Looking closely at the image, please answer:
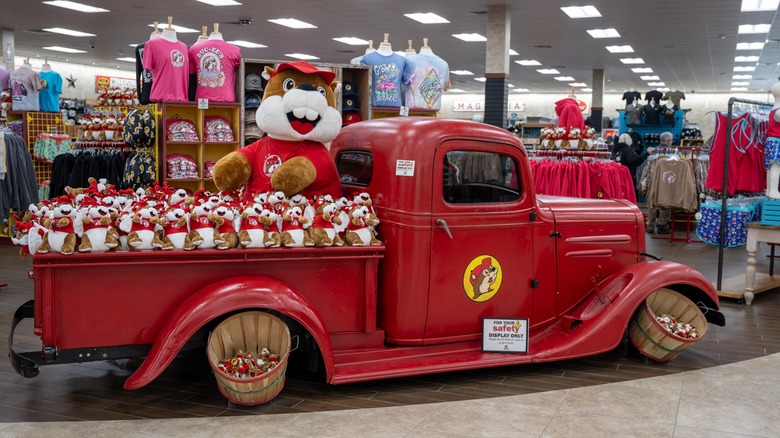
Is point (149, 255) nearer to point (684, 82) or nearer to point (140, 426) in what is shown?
point (140, 426)

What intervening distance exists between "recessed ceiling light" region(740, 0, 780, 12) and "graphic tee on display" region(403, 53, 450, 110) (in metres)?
7.29

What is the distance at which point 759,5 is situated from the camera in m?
12.7

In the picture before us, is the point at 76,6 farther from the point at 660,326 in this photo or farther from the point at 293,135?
the point at 660,326

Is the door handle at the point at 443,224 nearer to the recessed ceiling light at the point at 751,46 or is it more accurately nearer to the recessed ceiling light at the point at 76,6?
the recessed ceiling light at the point at 76,6

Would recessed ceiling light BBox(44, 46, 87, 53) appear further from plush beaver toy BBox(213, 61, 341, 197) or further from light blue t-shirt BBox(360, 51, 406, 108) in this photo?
plush beaver toy BBox(213, 61, 341, 197)

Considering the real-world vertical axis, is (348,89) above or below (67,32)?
below

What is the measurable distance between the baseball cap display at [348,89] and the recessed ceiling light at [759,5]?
840cm

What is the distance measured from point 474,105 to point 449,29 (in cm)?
1635

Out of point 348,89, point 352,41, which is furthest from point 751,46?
point 348,89

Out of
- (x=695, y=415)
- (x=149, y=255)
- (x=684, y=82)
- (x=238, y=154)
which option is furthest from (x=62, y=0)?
(x=684, y=82)

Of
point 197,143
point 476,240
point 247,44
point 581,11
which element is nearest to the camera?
point 476,240

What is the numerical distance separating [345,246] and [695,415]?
6.35ft

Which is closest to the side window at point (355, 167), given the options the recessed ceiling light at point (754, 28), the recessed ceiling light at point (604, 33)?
the recessed ceiling light at point (604, 33)

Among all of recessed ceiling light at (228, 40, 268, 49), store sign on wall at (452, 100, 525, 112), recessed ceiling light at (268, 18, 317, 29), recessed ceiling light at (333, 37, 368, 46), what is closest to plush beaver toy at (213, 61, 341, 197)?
recessed ceiling light at (268, 18, 317, 29)
